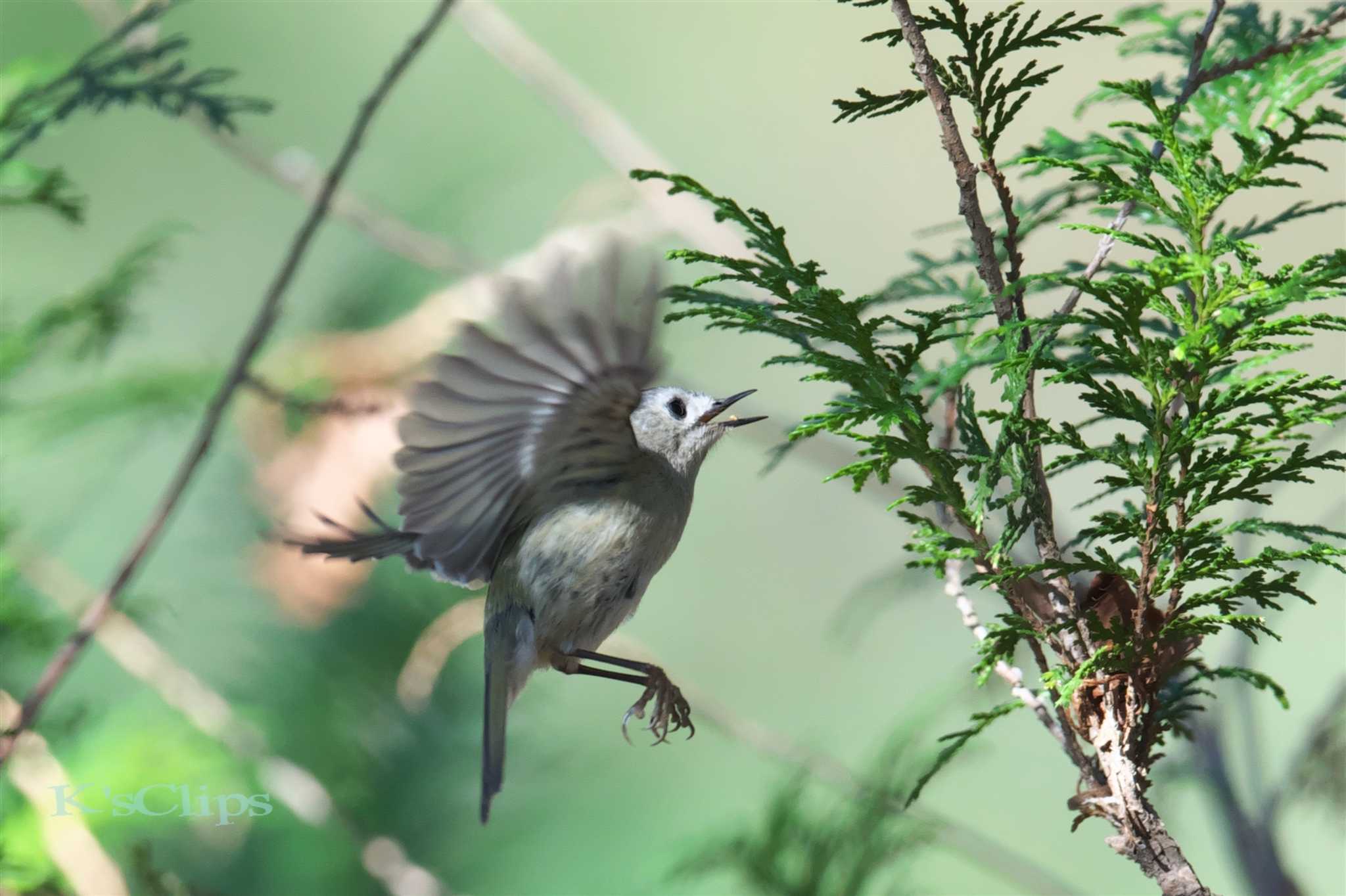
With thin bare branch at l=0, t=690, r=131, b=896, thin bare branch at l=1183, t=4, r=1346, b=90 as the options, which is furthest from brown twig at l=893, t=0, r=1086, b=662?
thin bare branch at l=0, t=690, r=131, b=896

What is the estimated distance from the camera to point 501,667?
74 centimetres

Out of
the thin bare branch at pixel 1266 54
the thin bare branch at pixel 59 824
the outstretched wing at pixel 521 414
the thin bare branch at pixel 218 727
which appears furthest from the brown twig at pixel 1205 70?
the thin bare branch at pixel 59 824

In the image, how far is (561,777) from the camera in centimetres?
106

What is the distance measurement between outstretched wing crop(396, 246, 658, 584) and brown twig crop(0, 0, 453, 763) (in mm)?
123

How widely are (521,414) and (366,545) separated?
12cm

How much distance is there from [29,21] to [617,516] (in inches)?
67.7

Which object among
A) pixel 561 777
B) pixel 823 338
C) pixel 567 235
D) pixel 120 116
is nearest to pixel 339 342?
pixel 567 235

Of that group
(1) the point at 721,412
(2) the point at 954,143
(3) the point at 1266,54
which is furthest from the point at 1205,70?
(1) the point at 721,412

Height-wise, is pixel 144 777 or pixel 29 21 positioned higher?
pixel 29 21

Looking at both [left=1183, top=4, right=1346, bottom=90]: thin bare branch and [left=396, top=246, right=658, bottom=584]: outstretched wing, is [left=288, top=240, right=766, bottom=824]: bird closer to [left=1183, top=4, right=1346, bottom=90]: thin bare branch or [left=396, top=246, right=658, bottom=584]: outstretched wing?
[left=396, top=246, right=658, bottom=584]: outstretched wing

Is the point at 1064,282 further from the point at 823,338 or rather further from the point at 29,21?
the point at 29,21

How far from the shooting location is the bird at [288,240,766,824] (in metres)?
0.64

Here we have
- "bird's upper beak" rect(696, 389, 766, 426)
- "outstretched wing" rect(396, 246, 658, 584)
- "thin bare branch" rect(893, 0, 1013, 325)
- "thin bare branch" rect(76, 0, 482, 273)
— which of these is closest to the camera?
"thin bare branch" rect(893, 0, 1013, 325)

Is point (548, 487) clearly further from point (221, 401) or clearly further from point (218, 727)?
point (218, 727)
